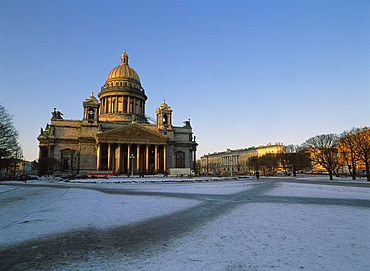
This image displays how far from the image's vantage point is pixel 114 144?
217ft

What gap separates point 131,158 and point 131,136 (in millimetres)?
5833

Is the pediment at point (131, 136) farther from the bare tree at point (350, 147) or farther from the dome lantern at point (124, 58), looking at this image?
the bare tree at point (350, 147)

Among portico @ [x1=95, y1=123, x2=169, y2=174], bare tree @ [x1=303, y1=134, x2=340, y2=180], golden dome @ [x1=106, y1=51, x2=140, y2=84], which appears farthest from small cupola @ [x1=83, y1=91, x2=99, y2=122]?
bare tree @ [x1=303, y1=134, x2=340, y2=180]

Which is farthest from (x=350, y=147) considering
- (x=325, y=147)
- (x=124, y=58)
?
(x=124, y=58)

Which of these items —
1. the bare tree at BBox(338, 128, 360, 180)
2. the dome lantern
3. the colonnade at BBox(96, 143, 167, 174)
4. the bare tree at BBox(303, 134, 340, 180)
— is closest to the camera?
the bare tree at BBox(338, 128, 360, 180)

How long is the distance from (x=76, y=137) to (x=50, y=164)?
38.8 ft

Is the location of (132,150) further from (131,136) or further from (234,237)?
(234,237)

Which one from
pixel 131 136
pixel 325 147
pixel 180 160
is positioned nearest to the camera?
pixel 325 147

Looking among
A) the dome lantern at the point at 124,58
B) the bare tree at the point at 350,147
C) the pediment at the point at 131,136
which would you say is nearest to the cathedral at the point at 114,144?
the pediment at the point at 131,136

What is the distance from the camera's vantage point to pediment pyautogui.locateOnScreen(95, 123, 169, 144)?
63.4 meters

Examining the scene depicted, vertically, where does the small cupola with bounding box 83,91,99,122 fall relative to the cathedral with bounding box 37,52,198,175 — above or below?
above

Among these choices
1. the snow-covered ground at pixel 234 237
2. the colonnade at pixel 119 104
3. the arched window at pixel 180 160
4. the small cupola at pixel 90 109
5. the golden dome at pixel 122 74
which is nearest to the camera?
the snow-covered ground at pixel 234 237

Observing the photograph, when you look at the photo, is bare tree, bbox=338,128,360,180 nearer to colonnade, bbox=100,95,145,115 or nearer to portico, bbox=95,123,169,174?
portico, bbox=95,123,169,174

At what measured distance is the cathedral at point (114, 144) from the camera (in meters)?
64.6
